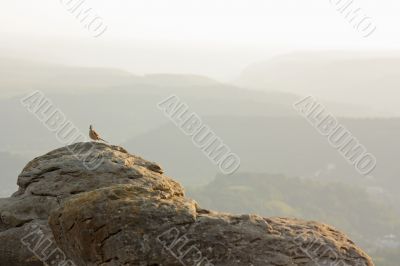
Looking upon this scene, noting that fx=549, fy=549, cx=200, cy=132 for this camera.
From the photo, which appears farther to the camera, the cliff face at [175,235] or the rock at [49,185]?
the rock at [49,185]

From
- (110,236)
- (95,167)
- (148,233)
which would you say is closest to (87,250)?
(110,236)

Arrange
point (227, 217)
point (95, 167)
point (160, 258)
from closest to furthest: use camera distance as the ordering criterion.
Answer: point (160, 258) < point (227, 217) < point (95, 167)

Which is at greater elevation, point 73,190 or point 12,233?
point 73,190

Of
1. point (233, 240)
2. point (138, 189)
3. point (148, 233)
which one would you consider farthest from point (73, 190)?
point (233, 240)

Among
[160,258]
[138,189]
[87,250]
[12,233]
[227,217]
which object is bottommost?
[12,233]

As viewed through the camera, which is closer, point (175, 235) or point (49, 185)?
point (175, 235)

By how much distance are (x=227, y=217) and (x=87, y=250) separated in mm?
4030

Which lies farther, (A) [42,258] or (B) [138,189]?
(A) [42,258]

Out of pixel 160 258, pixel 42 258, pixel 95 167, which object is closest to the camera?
pixel 160 258

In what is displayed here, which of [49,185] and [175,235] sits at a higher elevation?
[175,235]

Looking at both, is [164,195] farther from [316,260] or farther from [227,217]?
[316,260]

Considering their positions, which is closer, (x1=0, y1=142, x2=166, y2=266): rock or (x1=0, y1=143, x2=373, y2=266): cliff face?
(x1=0, y1=143, x2=373, y2=266): cliff face

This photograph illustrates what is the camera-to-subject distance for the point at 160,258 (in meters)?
14.5

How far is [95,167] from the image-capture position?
20594mm
